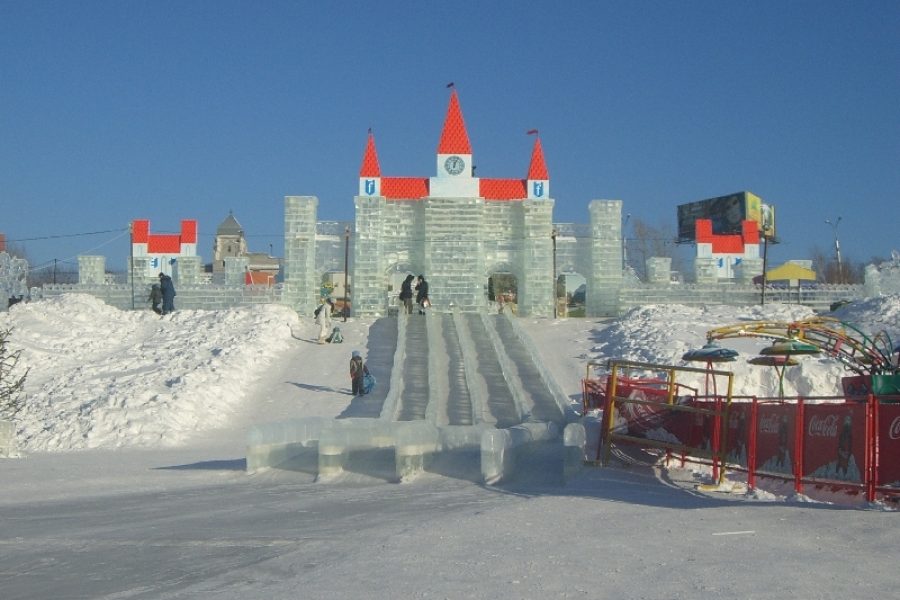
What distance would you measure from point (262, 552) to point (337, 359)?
1856 centimetres

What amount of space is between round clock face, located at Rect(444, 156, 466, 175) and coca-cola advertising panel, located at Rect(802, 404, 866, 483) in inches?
948

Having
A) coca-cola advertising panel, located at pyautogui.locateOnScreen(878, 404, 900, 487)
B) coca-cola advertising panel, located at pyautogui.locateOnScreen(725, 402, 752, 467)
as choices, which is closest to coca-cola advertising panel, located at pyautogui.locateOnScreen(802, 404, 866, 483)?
coca-cola advertising panel, located at pyautogui.locateOnScreen(878, 404, 900, 487)

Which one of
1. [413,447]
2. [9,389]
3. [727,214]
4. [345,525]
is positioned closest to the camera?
[345,525]

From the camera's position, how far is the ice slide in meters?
13.5

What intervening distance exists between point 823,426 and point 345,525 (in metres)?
4.74

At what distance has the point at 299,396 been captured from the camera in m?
22.9

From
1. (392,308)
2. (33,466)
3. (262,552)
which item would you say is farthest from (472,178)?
(262,552)

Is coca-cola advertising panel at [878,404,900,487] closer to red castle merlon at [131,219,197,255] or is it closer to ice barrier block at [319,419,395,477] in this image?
ice barrier block at [319,419,395,477]

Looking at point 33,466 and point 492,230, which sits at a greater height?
point 492,230

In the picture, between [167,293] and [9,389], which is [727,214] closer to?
[167,293]

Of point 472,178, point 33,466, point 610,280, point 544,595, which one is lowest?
point 33,466

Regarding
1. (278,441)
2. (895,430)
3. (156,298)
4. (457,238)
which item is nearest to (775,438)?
(895,430)

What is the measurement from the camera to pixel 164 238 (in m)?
39.6

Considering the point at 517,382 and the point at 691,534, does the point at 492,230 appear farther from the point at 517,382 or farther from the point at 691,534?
the point at 691,534
